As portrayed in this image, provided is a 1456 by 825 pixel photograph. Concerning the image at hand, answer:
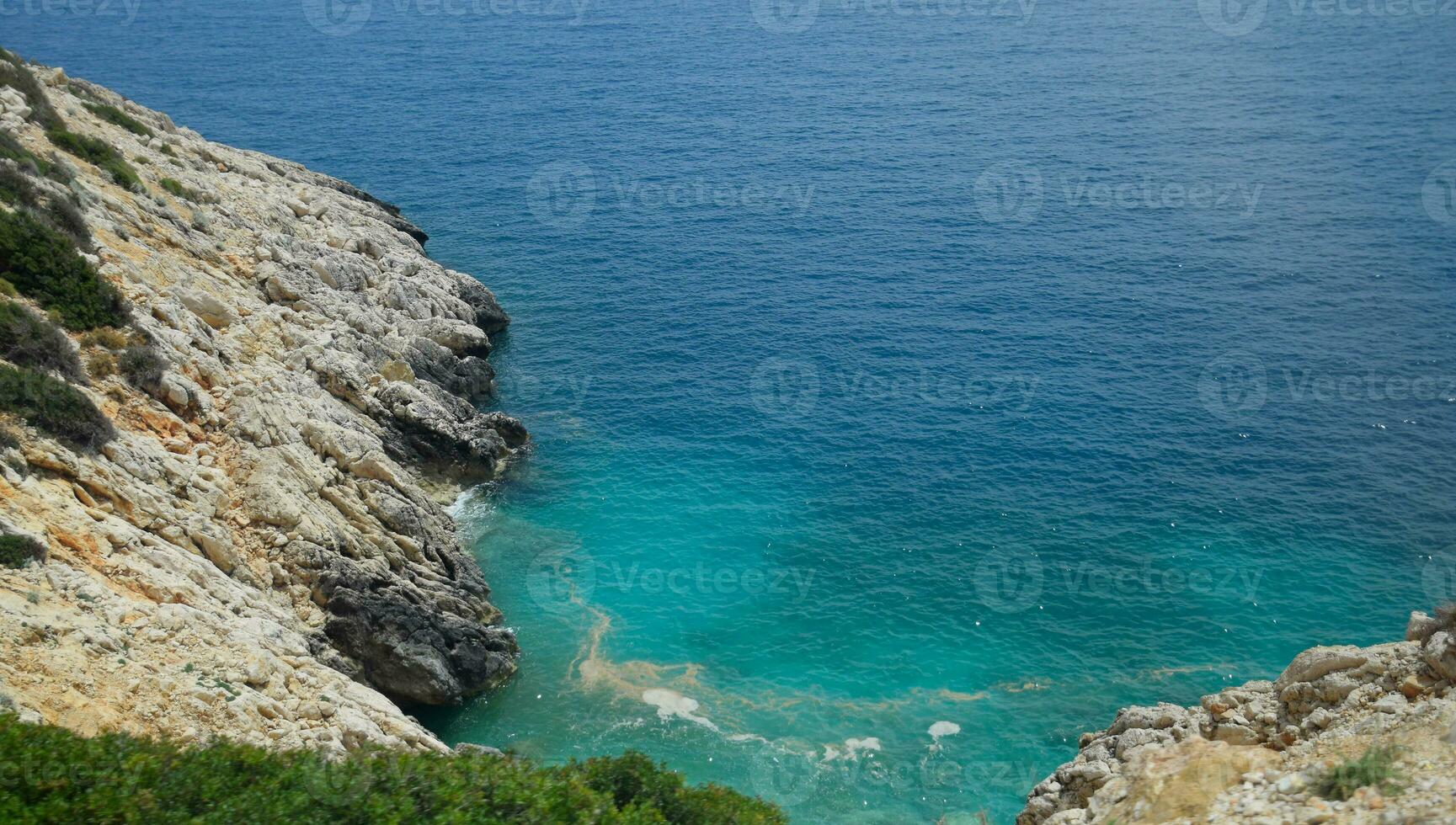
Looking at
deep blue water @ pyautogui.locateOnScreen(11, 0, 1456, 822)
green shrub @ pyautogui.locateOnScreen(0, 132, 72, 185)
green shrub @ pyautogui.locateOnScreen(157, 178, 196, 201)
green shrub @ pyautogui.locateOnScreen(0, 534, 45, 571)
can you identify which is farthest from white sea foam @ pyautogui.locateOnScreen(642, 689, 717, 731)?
green shrub @ pyautogui.locateOnScreen(157, 178, 196, 201)

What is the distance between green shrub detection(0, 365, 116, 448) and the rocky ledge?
32.2 m

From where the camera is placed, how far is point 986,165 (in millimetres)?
100000

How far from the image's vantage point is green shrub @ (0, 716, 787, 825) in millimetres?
20312

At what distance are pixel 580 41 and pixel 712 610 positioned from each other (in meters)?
122

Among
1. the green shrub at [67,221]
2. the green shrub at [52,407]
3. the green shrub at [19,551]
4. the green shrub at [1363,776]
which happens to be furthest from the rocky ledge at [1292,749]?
the green shrub at [67,221]

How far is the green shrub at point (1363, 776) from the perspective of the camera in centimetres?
2059

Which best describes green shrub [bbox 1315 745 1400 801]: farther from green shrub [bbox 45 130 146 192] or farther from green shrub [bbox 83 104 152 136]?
green shrub [bbox 83 104 152 136]

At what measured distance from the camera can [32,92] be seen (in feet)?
193

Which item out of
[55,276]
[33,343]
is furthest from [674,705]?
[55,276]

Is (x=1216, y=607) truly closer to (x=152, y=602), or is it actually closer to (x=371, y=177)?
(x=152, y=602)

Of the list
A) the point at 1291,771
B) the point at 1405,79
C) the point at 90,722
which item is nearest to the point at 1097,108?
the point at 1405,79

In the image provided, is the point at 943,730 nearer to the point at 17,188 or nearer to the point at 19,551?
the point at 19,551

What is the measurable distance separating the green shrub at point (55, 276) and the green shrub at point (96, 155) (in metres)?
13.7

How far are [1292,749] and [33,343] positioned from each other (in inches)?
1595
